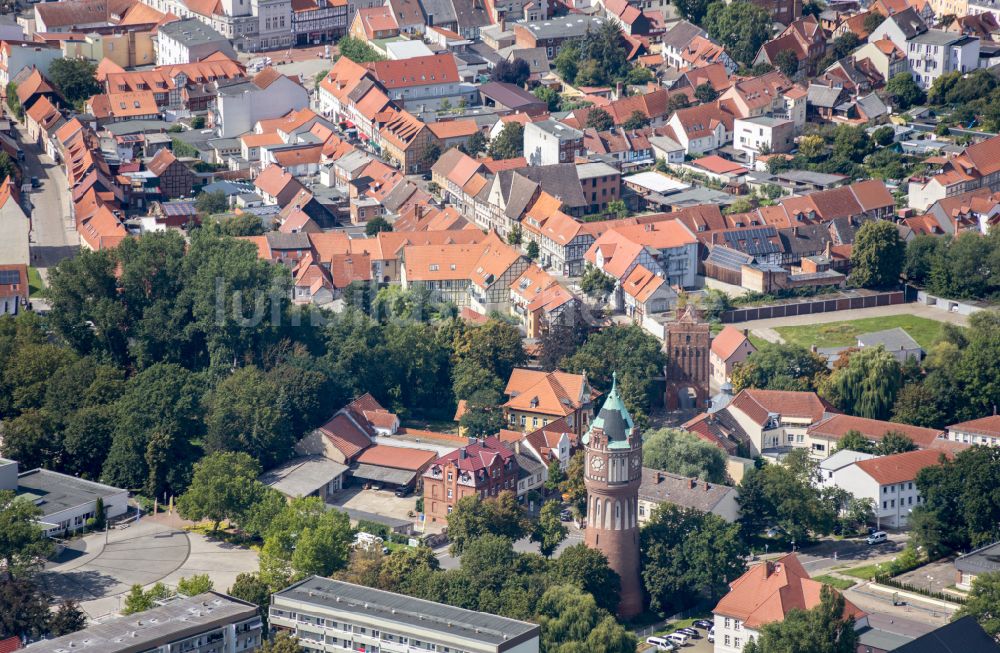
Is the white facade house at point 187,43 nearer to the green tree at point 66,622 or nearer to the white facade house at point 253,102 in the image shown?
the white facade house at point 253,102

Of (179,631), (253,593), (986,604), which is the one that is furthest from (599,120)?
(179,631)

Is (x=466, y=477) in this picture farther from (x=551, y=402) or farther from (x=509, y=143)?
(x=509, y=143)

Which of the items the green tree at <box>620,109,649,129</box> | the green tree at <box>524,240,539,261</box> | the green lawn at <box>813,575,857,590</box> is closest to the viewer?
the green lawn at <box>813,575,857,590</box>

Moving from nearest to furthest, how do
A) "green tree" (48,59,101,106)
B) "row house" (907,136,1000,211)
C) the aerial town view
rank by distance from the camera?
1. the aerial town view
2. "row house" (907,136,1000,211)
3. "green tree" (48,59,101,106)

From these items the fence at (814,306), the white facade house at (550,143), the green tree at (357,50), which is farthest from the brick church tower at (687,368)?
the green tree at (357,50)

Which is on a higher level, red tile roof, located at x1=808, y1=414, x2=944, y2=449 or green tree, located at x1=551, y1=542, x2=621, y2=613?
red tile roof, located at x1=808, y1=414, x2=944, y2=449

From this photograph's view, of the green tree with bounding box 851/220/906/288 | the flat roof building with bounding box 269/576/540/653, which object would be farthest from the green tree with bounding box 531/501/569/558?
the green tree with bounding box 851/220/906/288

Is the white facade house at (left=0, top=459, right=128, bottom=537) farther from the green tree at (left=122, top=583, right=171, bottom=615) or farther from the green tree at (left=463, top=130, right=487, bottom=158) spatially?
the green tree at (left=463, top=130, right=487, bottom=158)
